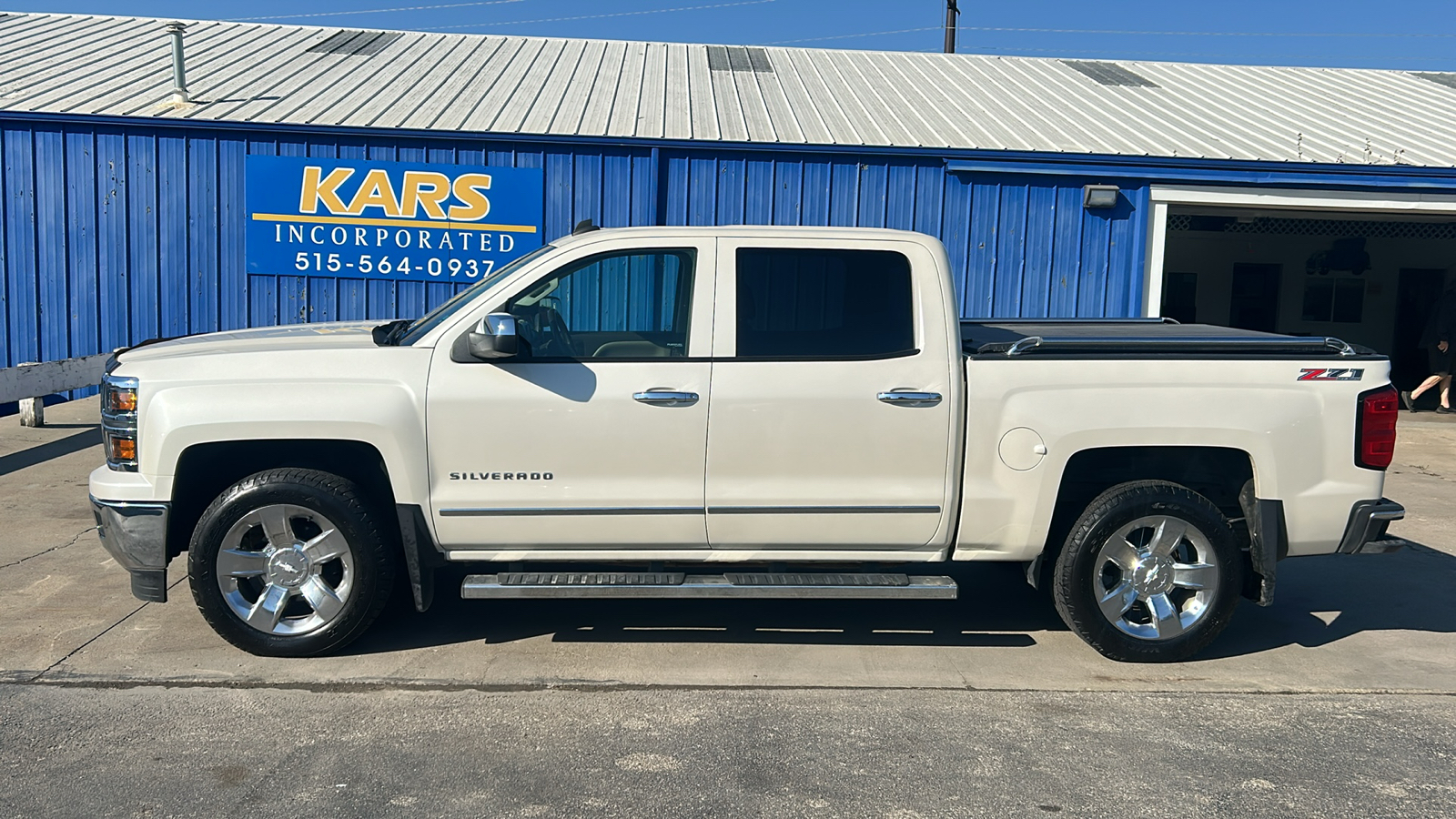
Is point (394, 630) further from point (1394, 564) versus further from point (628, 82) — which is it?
point (628, 82)

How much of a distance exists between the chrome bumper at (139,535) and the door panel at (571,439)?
1.14m

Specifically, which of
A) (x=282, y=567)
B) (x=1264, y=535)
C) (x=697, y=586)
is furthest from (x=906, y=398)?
(x=282, y=567)

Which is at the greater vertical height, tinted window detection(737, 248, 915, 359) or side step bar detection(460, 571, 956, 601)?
tinted window detection(737, 248, 915, 359)

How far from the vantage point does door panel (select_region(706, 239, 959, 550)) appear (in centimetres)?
476

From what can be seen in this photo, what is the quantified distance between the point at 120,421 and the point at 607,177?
7.32 m

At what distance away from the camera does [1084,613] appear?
16.2 feet

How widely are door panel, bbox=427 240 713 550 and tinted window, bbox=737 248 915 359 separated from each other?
0.69ft

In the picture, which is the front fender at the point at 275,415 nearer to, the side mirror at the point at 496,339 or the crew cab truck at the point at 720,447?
the crew cab truck at the point at 720,447

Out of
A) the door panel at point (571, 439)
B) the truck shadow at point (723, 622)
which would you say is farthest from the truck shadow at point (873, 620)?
the door panel at point (571, 439)

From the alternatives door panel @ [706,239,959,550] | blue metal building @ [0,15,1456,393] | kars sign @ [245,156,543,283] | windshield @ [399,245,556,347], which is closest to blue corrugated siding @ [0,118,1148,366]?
blue metal building @ [0,15,1456,393]

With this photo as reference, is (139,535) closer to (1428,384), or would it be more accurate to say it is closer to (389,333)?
(389,333)

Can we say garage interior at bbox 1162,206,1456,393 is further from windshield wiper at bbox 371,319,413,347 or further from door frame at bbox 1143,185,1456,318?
windshield wiper at bbox 371,319,413,347

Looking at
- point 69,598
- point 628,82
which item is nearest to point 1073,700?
point 69,598

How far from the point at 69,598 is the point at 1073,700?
4.84 m
